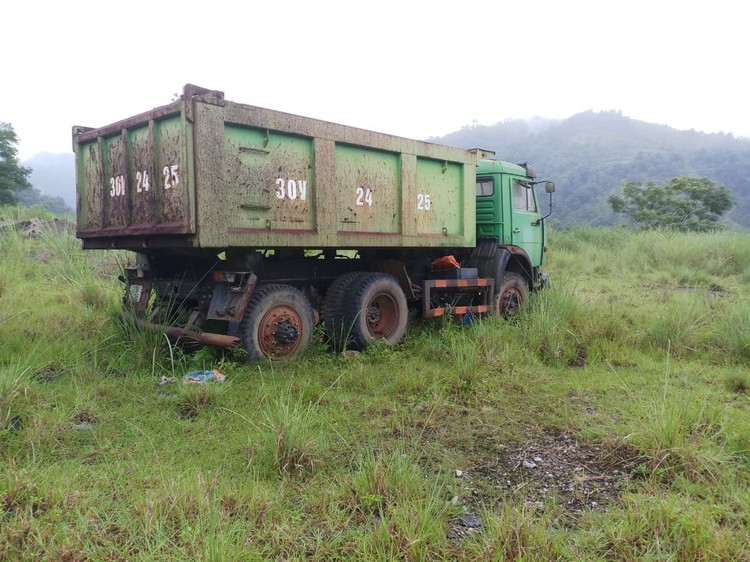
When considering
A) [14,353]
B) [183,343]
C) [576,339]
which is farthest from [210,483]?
[576,339]

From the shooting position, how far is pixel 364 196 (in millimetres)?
5887

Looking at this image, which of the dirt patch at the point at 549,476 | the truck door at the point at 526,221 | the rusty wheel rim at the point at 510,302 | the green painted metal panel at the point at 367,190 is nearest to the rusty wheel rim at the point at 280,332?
the green painted metal panel at the point at 367,190

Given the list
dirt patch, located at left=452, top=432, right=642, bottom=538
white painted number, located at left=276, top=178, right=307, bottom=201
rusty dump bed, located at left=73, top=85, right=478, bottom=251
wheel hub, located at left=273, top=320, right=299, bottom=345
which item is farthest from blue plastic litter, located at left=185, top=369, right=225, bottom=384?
dirt patch, located at left=452, top=432, right=642, bottom=538

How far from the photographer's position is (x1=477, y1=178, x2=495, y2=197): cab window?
25.5ft

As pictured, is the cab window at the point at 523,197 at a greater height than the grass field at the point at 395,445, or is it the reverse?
the cab window at the point at 523,197

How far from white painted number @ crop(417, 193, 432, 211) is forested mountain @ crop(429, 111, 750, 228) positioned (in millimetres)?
25740

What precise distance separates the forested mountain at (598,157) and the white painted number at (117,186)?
24.2 m

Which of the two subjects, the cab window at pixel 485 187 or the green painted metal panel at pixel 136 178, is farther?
the cab window at pixel 485 187

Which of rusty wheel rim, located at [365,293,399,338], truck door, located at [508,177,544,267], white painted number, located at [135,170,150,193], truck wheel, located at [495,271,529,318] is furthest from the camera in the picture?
truck door, located at [508,177,544,267]

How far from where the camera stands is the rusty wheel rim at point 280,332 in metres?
5.19

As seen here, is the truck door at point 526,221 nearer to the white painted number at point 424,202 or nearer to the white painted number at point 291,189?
the white painted number at point 424,202

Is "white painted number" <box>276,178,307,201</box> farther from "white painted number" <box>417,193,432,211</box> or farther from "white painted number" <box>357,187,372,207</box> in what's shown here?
"white painted number" <box>417,193,432,211</box>

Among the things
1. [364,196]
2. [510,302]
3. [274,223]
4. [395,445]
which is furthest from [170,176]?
[510,302]

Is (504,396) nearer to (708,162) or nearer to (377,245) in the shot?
(377,245)
